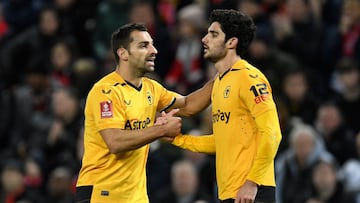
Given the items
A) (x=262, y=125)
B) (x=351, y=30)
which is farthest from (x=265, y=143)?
(x=351, y=30)

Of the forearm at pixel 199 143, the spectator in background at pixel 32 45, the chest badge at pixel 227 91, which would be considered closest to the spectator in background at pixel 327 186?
the forearm at pixel 199 143

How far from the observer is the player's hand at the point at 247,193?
9.52m

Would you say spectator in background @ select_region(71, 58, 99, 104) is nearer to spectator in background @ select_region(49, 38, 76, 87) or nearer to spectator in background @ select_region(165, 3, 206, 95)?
spectator in background @ select_region(49, 38, 76, 87)

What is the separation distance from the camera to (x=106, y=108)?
1013 cm

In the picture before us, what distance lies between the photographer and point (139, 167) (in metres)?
10.4

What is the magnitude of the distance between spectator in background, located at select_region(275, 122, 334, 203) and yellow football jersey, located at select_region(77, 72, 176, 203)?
348cm

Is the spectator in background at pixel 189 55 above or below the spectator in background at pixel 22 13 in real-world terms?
below

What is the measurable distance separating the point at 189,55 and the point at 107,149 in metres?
5.49

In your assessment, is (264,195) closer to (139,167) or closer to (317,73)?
(139,167)

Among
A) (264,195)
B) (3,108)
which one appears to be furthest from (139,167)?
(3,108)

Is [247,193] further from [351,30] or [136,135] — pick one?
[351,30]

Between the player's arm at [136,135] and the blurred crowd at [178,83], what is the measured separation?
3415mm

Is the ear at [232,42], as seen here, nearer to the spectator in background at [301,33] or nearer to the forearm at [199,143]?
→ the forearm at [199,143]

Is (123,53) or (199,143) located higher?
(123,53)
